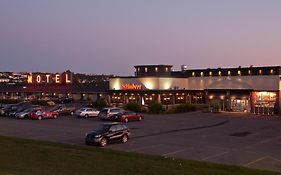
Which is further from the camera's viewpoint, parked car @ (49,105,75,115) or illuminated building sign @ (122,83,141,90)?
illuminated building sign @ (122,83,141,90)

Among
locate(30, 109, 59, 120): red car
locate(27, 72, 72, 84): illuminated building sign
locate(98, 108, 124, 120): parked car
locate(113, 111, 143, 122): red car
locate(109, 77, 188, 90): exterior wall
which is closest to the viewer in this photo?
locate(113, 111, 143, 122): red car

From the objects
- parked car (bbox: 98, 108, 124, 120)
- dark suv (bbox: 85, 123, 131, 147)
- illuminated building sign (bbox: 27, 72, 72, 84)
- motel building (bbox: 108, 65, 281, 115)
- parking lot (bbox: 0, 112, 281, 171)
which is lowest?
parking lot (bbox: 0, 112, 281, 171)

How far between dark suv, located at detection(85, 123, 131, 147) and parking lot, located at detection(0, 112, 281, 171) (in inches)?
23.7

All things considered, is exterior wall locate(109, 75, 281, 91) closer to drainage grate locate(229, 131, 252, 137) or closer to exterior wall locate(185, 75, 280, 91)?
exterior wall locate(185, 75, 280, 91)

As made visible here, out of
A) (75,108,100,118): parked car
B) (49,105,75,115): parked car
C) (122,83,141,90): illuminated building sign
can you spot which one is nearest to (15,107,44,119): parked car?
(49,105,75,115): parked car

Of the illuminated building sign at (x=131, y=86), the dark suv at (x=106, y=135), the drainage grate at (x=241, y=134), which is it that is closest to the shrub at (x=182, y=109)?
the illuminated building sign at (x=131, y=86)

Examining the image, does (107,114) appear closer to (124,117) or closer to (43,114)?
(124,117)

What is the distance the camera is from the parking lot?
24.7 meters

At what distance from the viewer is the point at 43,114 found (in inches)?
2042

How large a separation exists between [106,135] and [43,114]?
79.3 ft

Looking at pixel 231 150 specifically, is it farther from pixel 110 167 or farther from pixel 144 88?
pixel 144 88

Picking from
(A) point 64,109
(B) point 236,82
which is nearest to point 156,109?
(A) point 64,109

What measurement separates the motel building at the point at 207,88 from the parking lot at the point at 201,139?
18.2 metres

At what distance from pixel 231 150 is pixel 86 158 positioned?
33.9 feet
